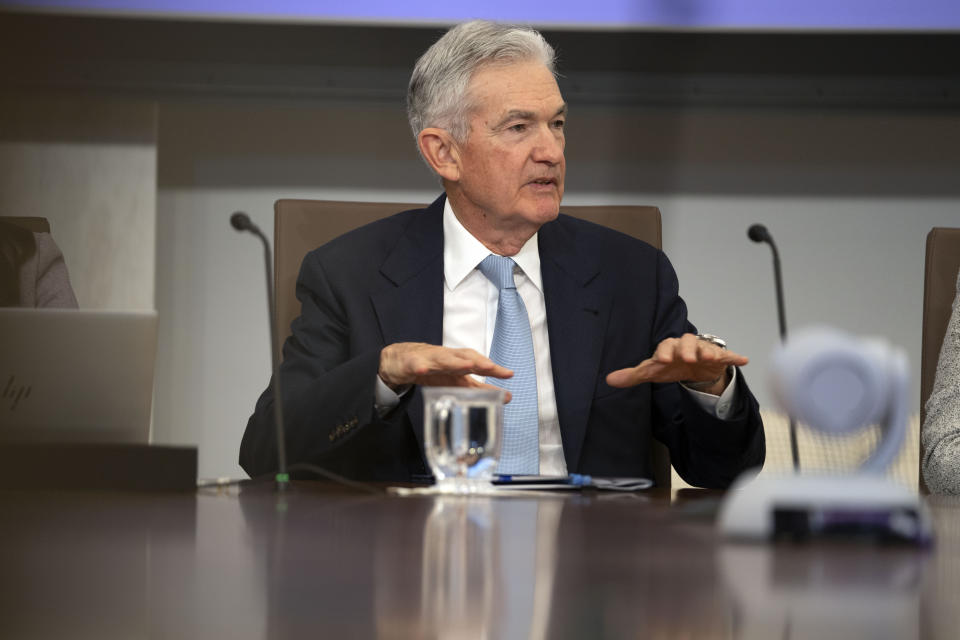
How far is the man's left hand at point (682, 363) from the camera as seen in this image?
4.36 ft

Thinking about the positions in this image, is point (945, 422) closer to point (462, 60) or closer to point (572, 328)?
point (572, 328)

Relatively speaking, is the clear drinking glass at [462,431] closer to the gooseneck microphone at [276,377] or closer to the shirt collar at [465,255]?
the gooseneck microphone at [276,377]

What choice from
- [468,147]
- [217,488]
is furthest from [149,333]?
[468,147]

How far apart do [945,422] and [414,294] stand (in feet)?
2.81

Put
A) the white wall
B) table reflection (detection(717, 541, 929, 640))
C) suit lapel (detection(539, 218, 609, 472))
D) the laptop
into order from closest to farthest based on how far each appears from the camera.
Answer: table reflection (detection(717, 541, 929, 640))
the laptop
suit lapel (detection(539, 218, 609, 472))
the white wall

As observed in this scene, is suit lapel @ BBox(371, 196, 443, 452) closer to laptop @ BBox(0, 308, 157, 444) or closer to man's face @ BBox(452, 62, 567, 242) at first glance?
man's face @ BBox(452, 62, 567, 242)

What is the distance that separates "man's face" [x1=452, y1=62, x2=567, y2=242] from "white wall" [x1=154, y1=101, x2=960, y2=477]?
1.95 meters

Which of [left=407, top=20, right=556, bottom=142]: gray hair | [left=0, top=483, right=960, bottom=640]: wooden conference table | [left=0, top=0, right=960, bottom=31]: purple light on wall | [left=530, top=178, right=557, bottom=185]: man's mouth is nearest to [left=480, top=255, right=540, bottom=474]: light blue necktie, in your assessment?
[left=530, top=178, right=557, bottom=185]: man's mouth

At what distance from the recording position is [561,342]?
1821mm

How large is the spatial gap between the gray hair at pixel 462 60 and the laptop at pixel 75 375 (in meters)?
0.96

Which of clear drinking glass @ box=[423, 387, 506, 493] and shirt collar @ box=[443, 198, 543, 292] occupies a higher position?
shirt collar @ box=[443, 198, 543, 292]

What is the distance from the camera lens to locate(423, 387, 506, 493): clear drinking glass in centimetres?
119

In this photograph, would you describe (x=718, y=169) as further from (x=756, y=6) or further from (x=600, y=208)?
(x=600, y=208)

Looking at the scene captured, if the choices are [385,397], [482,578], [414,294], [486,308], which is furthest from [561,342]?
[482,578]
